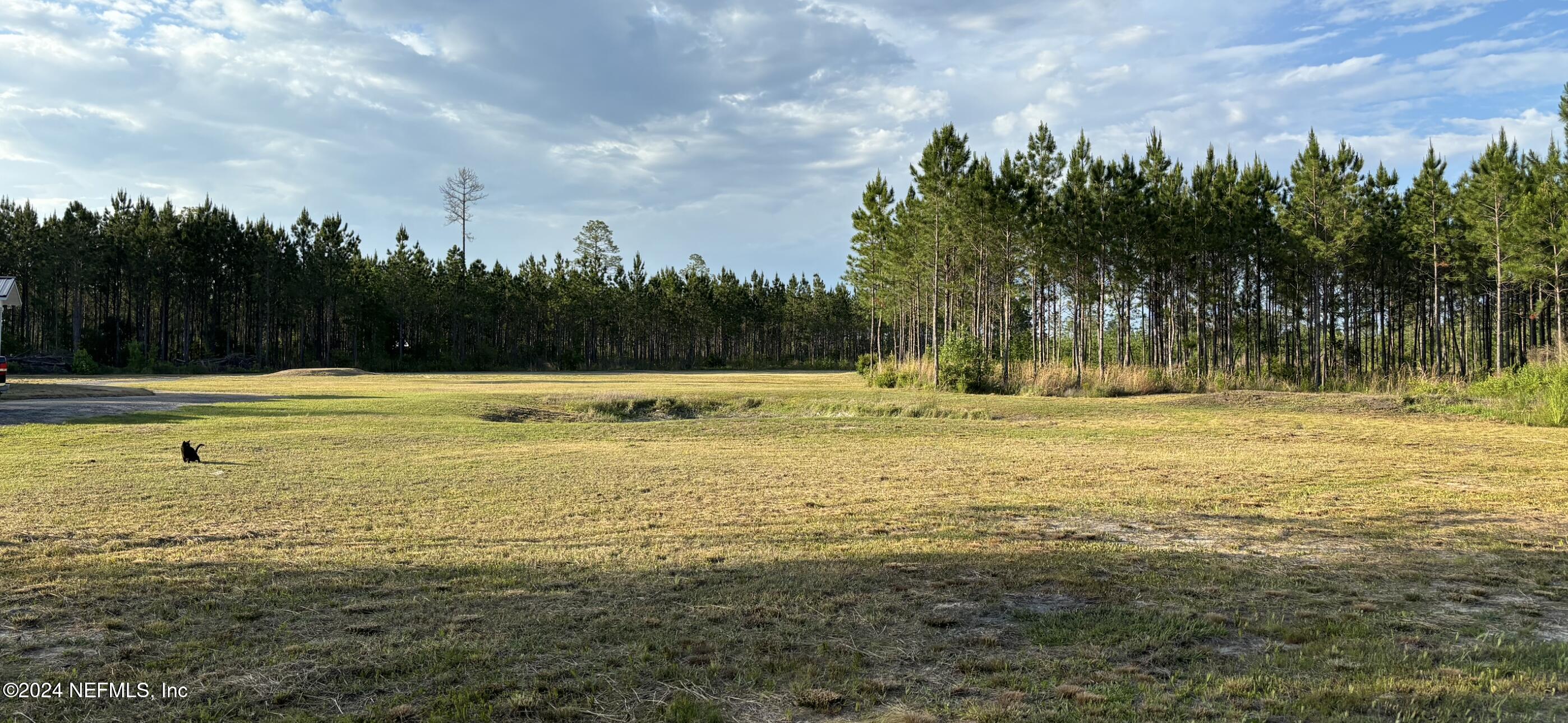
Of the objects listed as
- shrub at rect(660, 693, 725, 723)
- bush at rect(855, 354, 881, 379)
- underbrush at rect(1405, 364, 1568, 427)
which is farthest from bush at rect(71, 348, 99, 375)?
underbrush at rect(1405, 364, 1568, 427)

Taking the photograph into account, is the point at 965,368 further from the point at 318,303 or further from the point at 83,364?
the point at 318,303

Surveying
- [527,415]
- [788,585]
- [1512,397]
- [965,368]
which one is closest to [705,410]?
[527,415]

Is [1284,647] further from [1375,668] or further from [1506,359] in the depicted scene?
[1506,359]

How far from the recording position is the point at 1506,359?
52.1m

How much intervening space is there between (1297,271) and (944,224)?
77.8 feet

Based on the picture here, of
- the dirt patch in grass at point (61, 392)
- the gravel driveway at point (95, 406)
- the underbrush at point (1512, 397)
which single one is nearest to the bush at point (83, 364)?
the dirt patch in grass at point (61, 392)

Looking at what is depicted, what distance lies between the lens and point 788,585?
5.58 meters

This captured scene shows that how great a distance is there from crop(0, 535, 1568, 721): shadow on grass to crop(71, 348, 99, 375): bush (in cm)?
5934

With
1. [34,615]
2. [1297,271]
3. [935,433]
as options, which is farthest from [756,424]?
[1297,271]

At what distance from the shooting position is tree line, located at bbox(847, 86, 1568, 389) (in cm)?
3562

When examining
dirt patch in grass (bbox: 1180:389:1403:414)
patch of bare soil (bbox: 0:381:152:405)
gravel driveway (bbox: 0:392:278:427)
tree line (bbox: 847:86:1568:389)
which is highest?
tree line (bbox: 847:86:1568:389)

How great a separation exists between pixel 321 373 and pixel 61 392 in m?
29.4

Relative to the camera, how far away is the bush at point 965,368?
31.2 metres

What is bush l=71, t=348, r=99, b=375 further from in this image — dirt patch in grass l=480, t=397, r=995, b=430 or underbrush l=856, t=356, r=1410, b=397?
underbrush l=856, t=356, r=1410, b=397
